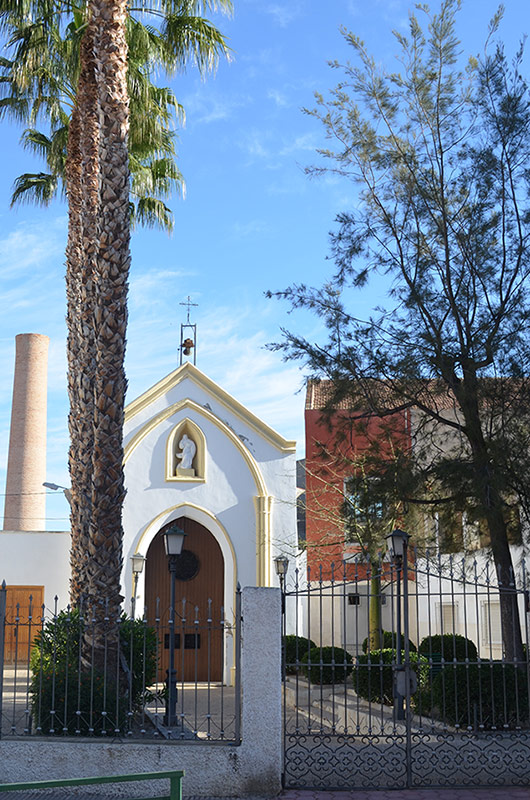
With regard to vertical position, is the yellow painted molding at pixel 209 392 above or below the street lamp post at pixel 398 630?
above

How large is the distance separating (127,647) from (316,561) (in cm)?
1052

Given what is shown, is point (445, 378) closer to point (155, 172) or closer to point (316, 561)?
point (155, 172)

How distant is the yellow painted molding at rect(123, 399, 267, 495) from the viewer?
22.0 metres

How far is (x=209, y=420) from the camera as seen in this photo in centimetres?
2242

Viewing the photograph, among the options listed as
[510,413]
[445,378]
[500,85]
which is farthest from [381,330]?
[500,85]

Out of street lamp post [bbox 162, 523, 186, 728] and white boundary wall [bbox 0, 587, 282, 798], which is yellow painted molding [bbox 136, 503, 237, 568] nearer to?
street lamp post [bbox 162, 523, 186, 728]

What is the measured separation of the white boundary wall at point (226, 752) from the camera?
8922mm

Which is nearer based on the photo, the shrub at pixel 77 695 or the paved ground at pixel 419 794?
the paved ground at pixel 419 794

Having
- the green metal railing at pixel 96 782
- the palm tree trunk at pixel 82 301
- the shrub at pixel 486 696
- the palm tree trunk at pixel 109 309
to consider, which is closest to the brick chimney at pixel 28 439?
the palm tree trunk at pixel 82 301

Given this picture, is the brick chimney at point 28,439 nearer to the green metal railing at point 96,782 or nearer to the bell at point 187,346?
the bell at point 187,346

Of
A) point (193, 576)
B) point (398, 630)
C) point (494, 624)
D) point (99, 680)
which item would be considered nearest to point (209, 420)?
point (193, 576)

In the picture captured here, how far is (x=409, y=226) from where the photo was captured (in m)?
13.4

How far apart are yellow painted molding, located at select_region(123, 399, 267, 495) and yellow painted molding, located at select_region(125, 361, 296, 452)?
17.2 inches

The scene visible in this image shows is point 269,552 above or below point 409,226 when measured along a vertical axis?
below
